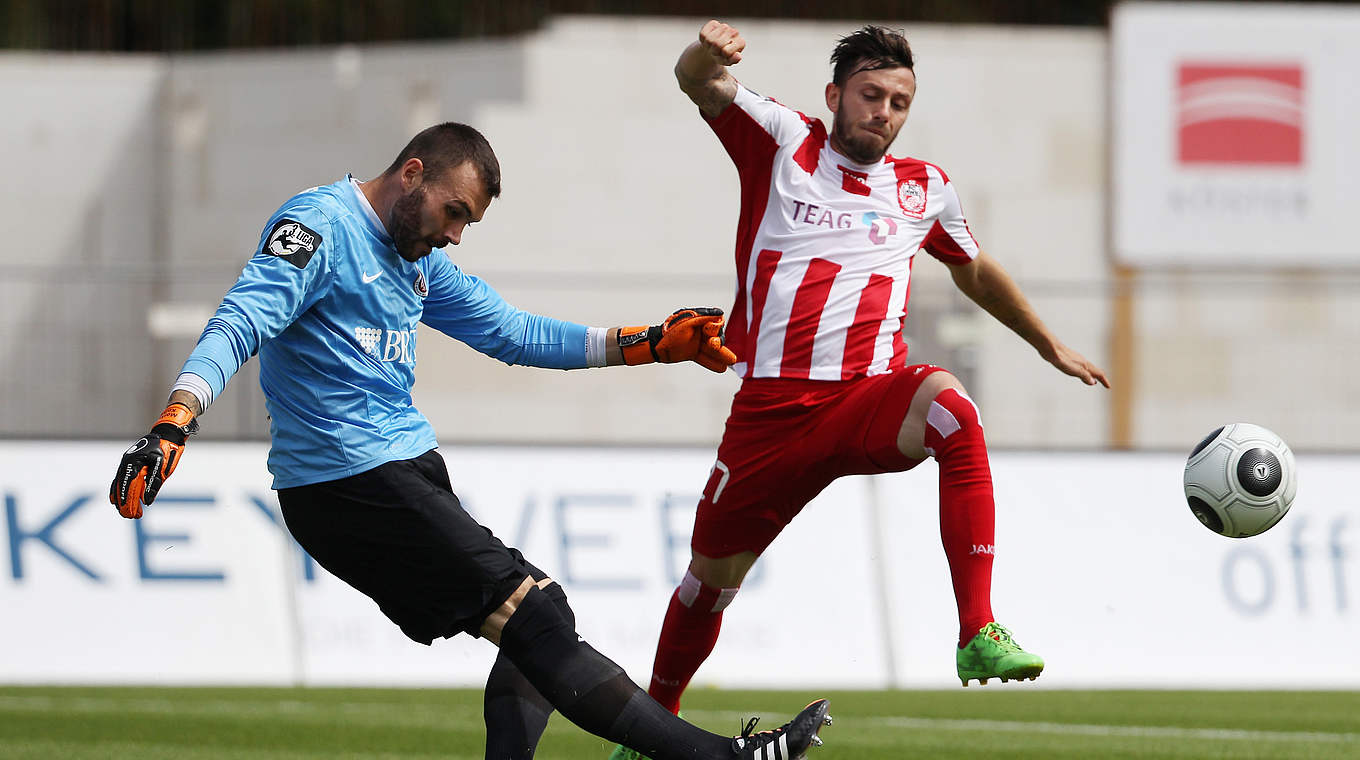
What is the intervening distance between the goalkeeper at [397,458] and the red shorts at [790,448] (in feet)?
3.58

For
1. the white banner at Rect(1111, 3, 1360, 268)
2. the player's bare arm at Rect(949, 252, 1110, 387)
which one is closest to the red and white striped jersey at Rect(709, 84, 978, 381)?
the player's bare arm at Rect(949, 252, 1110, 387)

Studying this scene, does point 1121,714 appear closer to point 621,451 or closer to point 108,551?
point 621,451

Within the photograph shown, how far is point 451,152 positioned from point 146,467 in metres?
1.31

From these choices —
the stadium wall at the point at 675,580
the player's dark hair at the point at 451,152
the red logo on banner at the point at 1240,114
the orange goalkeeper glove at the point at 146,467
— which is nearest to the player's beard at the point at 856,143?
the player's dark hair at the point at 451,152

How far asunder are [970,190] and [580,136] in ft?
13.7

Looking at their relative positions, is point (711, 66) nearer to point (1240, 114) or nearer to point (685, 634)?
point (685, 634)

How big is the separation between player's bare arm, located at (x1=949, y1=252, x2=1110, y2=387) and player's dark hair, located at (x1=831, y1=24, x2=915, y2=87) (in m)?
0.87

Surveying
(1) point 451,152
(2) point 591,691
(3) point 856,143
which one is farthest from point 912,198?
(2) point 591,691

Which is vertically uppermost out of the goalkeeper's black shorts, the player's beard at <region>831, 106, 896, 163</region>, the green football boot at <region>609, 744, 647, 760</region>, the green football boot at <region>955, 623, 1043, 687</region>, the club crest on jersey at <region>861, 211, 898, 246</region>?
the player's beard at <region>831, 106, 896, 163</region>

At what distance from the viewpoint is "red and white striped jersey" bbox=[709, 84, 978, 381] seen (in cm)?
605

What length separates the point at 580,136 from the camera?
18312 mm

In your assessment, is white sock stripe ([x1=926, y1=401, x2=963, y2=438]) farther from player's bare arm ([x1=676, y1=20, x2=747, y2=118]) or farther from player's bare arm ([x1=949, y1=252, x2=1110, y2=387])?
player's bare arm ([x1=676, y1=20, x2=747, y2=118])

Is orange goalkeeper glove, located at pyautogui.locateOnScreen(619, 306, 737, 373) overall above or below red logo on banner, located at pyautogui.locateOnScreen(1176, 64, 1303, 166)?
below

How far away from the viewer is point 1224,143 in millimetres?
18484
